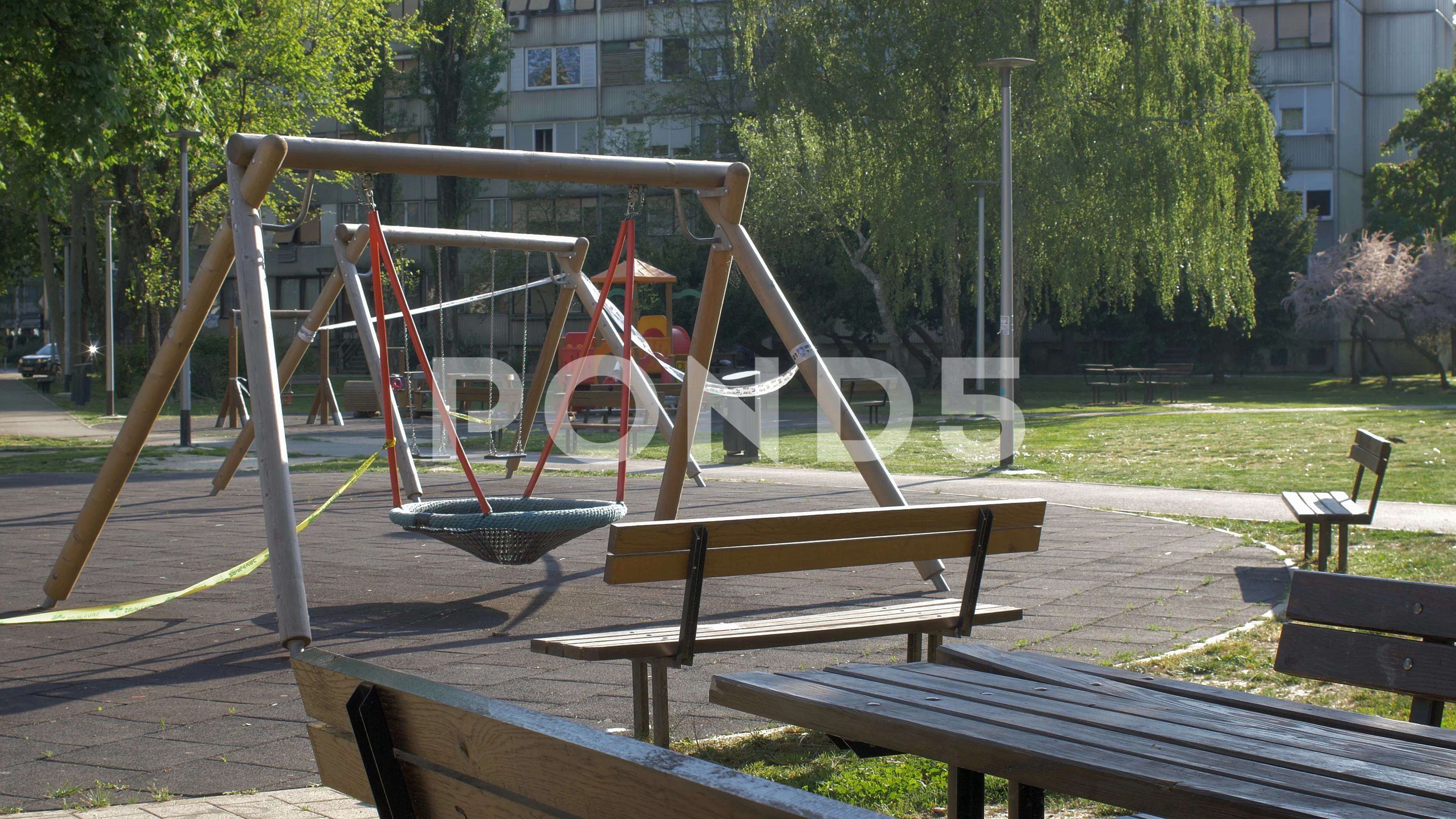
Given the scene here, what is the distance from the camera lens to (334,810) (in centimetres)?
378

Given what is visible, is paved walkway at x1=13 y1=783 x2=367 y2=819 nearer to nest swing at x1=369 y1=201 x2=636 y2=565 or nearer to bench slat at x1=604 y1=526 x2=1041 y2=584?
bench slat at x1=604 y1=526 x2=1041 y2=584

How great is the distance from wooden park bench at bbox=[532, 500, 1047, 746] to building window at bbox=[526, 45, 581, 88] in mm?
50314

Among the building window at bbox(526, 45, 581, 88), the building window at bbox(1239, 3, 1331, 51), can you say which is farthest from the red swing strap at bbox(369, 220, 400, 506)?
the building window at bbox(1239, 3, 1331, 51)

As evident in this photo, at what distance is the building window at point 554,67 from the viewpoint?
52.8 metres

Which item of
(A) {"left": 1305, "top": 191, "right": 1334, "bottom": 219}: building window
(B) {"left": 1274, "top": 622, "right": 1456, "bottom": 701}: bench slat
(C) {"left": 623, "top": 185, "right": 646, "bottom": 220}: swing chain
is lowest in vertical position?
(B) {"left": 1274, "top": 622, "right": 1456, "bottom": 701}: bench slat

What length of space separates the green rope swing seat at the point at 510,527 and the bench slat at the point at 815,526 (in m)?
2.23

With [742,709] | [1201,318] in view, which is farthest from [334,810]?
[1201,318]

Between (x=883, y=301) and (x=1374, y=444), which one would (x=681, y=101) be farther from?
(x=1374, y=444)

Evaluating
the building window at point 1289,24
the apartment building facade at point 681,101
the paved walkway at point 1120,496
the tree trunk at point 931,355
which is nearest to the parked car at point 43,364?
the apartment building facade at point 681,101

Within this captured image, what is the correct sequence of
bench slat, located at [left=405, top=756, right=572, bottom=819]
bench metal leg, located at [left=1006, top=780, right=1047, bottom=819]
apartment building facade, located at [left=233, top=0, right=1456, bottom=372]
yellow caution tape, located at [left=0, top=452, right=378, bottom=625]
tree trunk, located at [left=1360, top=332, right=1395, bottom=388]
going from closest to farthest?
1. bench slat, located at [left=405, top=756, right=572, bottom=819]
2. bench metal leg, located at [left=1006, top=780, right=1047, bottom=819]
3. yellow caution tape, located at [left=0, top=452, right=378, bottom=625]
4. tree trunk, located at [left=1360, top=332, right=1395, bottom=388]
5. apartment building facade, located at [left=233, top=0, right=1456, bottom=372]

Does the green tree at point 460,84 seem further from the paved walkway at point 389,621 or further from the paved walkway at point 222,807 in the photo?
the paved walkway at point 222,807

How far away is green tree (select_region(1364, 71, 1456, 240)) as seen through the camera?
46.1 metres

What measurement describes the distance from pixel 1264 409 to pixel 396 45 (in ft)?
130

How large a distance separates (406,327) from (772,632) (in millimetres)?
3407
